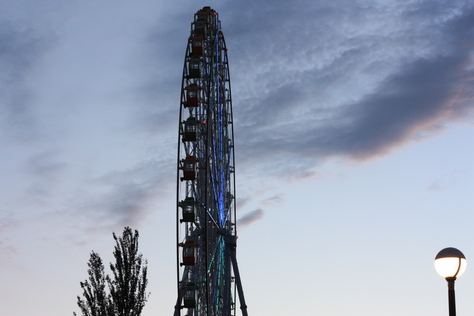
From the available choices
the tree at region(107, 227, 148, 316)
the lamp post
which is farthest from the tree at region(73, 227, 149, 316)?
the lamp post

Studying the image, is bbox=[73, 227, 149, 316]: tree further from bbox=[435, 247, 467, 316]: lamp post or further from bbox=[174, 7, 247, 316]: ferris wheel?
bbox=[435, 247, 467, 316]: lamp post

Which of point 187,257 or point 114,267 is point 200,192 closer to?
point 187,257

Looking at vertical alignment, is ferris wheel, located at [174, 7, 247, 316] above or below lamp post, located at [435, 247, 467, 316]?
above

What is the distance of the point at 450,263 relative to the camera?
9711 mm

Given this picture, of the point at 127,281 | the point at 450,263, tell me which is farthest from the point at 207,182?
the point at 450,263

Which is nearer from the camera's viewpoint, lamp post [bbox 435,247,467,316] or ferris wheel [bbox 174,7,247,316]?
lamp post [bbox 435,247,467,316]

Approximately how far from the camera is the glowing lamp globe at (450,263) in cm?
968

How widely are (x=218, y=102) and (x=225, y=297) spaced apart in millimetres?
12394

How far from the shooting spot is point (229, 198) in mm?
44906

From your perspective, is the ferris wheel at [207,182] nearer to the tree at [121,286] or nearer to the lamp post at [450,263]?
the tree at [121,286]

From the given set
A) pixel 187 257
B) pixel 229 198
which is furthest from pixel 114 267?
pixel 229 198

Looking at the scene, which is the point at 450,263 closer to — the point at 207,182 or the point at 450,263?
the point at 450,263

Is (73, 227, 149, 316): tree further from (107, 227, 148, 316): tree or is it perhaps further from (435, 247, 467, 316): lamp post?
(435, 247, 467, 316): lamp post

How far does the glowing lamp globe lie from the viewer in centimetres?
968
